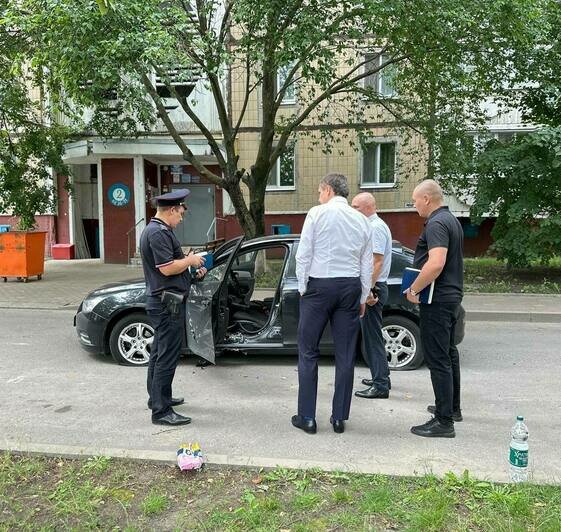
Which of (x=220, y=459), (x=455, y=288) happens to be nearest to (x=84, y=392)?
(x=220, y=459)

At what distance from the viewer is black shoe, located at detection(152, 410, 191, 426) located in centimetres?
418

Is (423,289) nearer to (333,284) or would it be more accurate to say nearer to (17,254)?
(333,284)

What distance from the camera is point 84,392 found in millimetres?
5148

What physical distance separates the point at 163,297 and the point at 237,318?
213 cm

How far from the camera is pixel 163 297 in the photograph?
13.3ft

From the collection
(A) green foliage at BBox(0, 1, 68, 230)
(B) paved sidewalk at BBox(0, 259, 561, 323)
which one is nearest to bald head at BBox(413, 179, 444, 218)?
(B) paved sidewalk at BBox(0, 259, 561, 323)

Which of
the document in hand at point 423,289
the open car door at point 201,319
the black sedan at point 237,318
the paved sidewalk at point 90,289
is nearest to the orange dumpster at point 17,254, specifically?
the paved sidewalk at point 90,289

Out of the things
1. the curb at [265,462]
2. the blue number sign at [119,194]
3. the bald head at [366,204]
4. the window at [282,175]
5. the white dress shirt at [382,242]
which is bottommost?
the curb at [265,462]

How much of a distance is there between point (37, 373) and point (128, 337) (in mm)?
1000

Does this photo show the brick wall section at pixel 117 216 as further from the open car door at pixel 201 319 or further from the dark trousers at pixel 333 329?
the dark trousers at pixel 333 329

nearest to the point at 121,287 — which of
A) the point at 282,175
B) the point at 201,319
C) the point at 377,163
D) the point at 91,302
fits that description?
the point at 91,302

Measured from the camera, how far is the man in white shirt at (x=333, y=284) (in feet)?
12.6

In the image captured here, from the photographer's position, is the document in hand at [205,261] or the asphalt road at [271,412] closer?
the asphalt road at [271,412]

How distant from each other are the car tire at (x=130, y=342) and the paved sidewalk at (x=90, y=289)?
437cm
